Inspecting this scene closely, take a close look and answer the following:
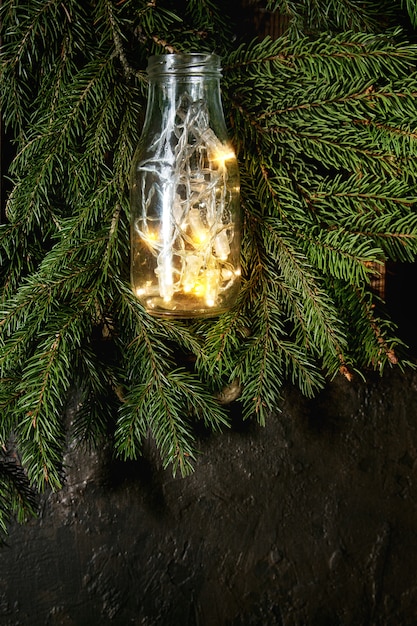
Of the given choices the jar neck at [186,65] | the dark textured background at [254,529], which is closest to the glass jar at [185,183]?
the jar neck at [186,65]

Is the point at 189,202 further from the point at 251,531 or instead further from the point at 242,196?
the point at 251,531

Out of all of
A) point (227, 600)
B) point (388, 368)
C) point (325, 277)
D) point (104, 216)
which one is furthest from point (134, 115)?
point (227, 600)

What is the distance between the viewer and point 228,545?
2.88ft

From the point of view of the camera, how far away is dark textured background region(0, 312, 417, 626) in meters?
0.84

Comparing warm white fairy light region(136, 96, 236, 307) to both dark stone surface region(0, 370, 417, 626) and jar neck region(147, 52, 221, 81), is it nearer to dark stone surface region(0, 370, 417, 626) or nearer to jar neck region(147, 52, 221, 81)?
jar neck region(147, 52, 221, 81)

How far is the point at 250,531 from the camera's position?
0.88m

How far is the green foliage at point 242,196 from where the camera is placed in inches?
23.9

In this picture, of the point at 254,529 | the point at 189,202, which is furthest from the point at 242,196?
the point at 254,529

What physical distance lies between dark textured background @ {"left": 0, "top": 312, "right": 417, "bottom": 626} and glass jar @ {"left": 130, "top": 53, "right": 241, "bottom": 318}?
1.03 ft

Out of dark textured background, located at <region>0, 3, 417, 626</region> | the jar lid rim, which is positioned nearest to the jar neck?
the jar lid rim

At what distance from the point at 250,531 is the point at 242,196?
15.9 inches

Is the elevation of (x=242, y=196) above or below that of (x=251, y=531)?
above

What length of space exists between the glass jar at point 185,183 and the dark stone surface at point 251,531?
1.03ft

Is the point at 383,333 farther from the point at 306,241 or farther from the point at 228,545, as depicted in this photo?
the point at 228,545
